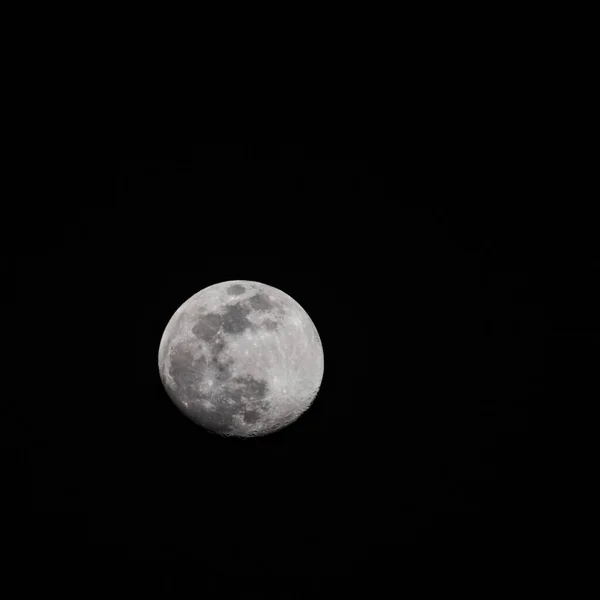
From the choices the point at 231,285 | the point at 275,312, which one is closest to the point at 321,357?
the point at 275,312

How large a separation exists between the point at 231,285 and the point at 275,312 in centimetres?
45

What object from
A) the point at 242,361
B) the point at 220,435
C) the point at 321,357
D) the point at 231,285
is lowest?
the point at 220,435

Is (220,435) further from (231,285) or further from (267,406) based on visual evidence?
(231,285)

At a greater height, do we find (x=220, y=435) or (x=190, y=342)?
(x=190, y=342)

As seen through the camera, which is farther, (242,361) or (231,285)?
(231,285)

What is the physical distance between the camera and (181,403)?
13.1 ft

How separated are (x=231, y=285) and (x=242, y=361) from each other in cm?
71

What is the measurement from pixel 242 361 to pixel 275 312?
48cm

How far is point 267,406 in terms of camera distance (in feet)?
12.8

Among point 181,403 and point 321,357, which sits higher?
point 321,357

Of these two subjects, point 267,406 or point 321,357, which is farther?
point 321,357

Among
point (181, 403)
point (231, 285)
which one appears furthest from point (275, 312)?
point (181, 403)

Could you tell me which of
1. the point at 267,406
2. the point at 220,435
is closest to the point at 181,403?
the point at 220,435

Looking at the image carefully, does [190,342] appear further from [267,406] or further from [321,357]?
[321,357]
